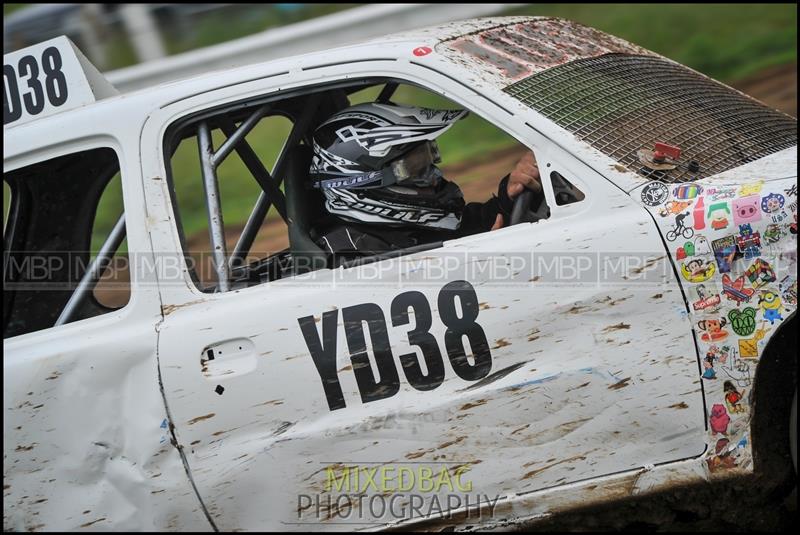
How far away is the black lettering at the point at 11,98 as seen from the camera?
12.2 ft

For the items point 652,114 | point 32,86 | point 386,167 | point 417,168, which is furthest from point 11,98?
point 652,114

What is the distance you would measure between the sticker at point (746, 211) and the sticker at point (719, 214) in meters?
0.03

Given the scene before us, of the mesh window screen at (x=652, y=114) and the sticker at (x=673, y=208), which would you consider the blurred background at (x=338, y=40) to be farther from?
the sticker at (x=673, y=208)

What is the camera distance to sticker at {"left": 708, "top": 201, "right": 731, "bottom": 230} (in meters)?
2.82

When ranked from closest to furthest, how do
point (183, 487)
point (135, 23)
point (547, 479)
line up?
point (547, 479)
point (183, 487)
point (135, 23)

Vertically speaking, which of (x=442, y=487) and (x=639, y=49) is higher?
(x=639, y=49)

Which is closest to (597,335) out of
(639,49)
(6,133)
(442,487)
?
(442,487)

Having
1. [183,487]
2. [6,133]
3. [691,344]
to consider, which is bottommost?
[183,487]

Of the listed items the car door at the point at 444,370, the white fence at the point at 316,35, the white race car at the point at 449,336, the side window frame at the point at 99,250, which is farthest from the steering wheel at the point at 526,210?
the white fence at the point at 316,35

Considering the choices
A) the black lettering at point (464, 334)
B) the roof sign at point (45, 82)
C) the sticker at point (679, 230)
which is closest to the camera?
the sticker at point (679, 230)

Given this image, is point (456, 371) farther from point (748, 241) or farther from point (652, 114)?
point (652, 114)

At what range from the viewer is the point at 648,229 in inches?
114

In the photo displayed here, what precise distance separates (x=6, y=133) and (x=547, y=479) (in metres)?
2.38

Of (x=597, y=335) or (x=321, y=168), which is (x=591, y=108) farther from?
(x=321, y=168)
